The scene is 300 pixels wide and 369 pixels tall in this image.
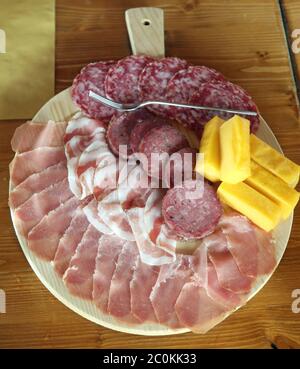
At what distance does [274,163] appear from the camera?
1111 millimetres

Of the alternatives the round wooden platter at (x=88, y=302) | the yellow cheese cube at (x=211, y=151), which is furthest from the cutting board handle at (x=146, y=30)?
the round wooden platter at (x=88, y=302)

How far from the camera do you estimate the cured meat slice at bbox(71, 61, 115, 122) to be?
123 centimetres

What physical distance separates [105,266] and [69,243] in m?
0.09

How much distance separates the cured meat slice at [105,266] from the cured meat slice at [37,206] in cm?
14

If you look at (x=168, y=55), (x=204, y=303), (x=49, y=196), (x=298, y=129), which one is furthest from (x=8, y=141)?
(x=298, y=129)

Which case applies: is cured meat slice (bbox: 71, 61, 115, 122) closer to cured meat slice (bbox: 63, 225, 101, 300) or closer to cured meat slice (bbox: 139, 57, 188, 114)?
cured meat slice (bbox: 139, 57, 188, 114)

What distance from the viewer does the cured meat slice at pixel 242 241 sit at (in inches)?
43.0

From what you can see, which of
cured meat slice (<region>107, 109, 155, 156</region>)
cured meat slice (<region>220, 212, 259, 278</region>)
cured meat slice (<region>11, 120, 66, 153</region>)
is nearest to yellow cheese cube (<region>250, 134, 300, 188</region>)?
cured meat slice (<region>220, 212, 259, 278</region>)

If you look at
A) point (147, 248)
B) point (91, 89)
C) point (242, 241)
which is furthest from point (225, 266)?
point (91, 89)

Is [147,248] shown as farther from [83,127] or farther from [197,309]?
[83,127]

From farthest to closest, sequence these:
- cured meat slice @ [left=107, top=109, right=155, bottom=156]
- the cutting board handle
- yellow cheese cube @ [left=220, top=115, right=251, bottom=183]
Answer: the cutting board handle → cured meat slice @ [left=107, top=109, right=155, bottom=156] → yellow cheese cube @ [left=220, top=115, right=251, bottom=183]

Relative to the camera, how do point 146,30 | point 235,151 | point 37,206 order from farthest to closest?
point 146,30 < point 37,206 < point 235,151

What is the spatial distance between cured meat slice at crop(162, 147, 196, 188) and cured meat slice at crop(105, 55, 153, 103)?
210 mm
